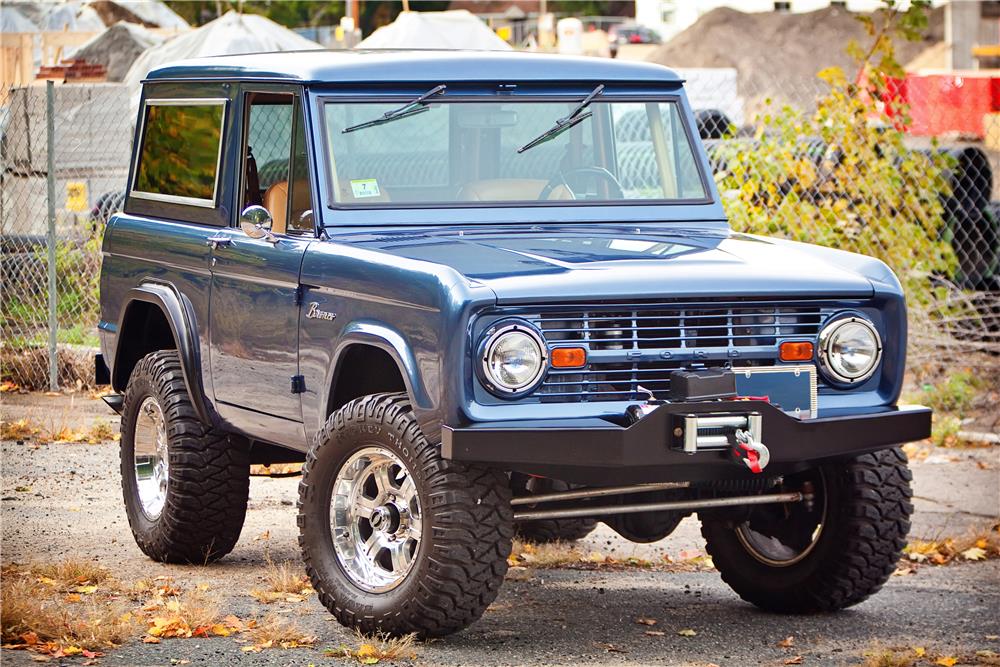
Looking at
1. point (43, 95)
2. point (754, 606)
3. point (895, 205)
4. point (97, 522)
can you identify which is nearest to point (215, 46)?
point (43, 95)

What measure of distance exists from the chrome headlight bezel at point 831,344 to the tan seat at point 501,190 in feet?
4.65

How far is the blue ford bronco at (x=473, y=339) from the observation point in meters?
5.16

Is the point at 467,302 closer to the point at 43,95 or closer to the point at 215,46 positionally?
the point at 43,95

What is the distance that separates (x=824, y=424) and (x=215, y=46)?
55.8 feet

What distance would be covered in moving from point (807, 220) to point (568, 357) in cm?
621

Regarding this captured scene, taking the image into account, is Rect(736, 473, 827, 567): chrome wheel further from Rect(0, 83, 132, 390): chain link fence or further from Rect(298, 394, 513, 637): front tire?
Rect(0, 83, 132, 390): chain link fence

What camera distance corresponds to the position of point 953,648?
5.65 meters

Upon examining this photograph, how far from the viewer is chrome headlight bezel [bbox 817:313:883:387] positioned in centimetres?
557

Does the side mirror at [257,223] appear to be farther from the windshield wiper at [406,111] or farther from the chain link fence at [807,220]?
the chain link fence at [807,220]

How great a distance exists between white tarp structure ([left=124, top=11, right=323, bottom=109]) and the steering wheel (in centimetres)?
1445

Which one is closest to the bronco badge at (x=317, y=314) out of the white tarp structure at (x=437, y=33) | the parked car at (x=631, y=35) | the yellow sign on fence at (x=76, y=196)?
the yellow sign on fence at (x=76, y=196)

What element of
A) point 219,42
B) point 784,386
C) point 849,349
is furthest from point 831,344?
point 219,42

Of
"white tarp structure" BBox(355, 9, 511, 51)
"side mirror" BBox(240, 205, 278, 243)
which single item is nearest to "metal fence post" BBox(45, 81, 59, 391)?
"side mirror" BBox(240, 205, 278, 243)

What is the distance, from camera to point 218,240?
21.6 feet
